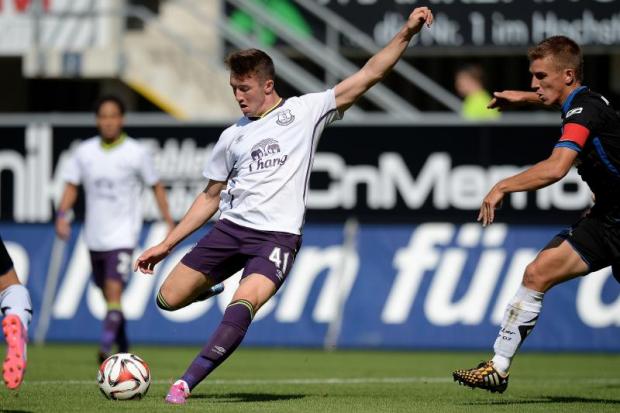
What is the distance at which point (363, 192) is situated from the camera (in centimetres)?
1778

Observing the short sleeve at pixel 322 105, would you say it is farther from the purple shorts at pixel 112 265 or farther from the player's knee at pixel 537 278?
the purple shorts at pixel 112 265

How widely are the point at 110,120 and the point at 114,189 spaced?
0.70 meters

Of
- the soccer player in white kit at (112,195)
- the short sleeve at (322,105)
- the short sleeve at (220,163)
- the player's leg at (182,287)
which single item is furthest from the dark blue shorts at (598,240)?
the soccer player in white kit at (112,195)

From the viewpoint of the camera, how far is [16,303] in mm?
8273

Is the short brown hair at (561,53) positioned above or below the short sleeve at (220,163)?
above

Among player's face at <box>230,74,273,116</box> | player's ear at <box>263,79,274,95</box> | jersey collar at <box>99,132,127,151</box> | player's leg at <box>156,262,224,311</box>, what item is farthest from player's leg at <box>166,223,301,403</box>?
jersey collar at <box>99,132,127,151</box>

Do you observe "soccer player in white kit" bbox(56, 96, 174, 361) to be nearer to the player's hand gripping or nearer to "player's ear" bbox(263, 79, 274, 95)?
"player's ear" bbox(263, 79, 274, 95)

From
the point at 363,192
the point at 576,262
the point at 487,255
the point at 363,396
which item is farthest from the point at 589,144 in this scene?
the point at 363,192

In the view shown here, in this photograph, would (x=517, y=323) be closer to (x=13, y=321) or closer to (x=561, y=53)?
(x=561, y=53)

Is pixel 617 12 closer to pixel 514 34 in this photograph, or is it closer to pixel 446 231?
pixel 514 34

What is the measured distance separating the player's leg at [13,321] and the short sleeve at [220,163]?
1.69m

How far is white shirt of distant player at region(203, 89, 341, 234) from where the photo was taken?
9320mm

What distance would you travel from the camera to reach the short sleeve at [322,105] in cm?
953

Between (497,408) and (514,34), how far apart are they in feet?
38.9
